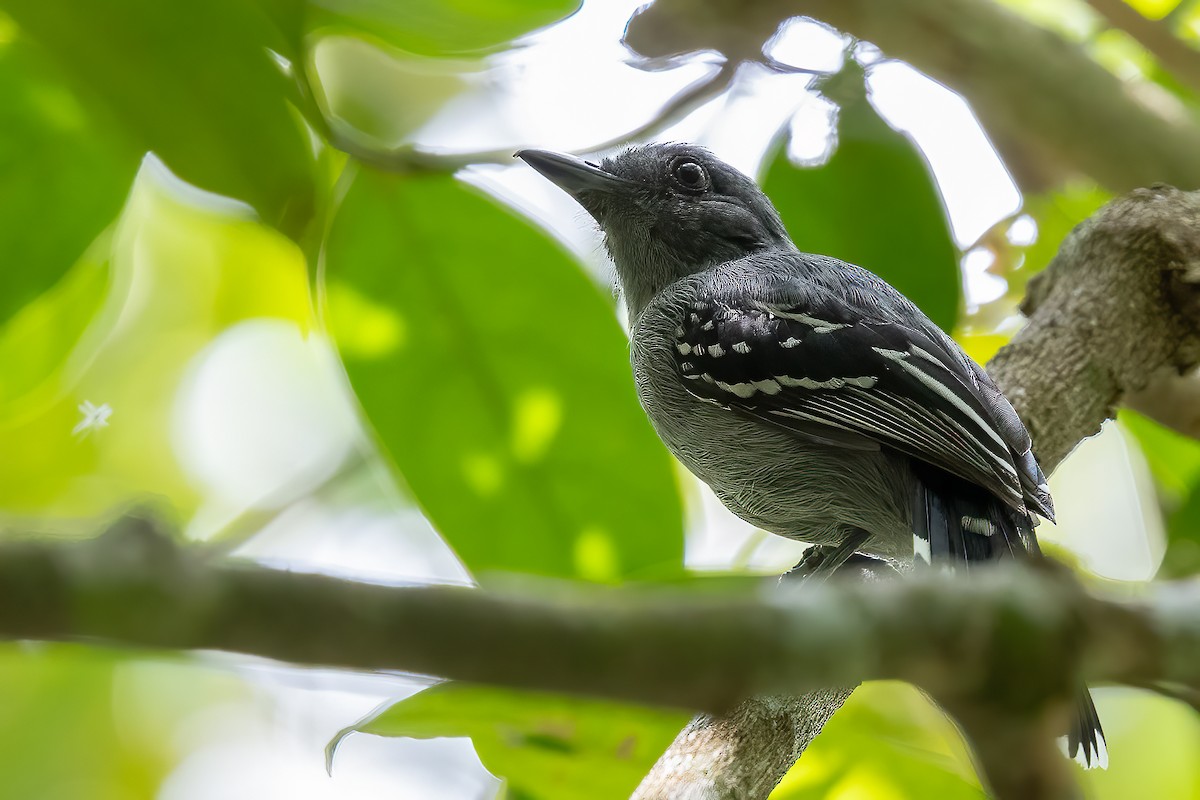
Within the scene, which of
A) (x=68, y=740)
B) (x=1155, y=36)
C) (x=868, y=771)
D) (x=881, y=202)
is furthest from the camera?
(x=68, y=740)

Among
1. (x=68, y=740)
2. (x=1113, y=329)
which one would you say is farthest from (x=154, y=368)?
(x=1113, y=329)

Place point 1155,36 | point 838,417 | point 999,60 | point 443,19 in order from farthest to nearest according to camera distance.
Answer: point 1155,36
point 999,60
point 838,417
point 443,19

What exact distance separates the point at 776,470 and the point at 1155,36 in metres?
2.15

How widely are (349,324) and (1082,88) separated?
2460mm

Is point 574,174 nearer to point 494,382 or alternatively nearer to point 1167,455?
point 494,382

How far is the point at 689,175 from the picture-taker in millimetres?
3906

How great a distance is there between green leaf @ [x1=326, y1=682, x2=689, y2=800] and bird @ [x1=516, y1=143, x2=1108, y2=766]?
75 cm

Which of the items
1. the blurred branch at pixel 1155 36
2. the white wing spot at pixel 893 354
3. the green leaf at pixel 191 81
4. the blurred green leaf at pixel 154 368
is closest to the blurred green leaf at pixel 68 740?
the blurred green leaf at pixel 154 368

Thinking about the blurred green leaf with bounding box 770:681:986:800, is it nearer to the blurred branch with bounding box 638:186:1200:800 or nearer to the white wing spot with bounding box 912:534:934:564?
the white wing spot with bounding box 912:534:934:564

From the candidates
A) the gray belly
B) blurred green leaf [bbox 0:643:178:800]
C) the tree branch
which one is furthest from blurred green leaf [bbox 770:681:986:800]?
blurred green leaf [bbox 0:643:178:800]

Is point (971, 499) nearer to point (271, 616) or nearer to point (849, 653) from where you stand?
point (849, 653)

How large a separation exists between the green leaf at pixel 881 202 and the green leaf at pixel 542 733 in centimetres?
155

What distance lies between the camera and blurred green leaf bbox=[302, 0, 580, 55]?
2.48 metres

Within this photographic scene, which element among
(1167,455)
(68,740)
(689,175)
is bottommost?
(68,740)
